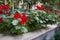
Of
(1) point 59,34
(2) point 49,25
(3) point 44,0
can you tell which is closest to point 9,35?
(2) point 49,25

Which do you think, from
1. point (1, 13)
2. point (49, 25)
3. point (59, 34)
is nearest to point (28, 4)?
point (49, 25)

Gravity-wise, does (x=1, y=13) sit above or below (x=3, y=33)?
above

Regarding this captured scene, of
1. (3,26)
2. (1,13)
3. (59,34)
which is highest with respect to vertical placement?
(1,13)

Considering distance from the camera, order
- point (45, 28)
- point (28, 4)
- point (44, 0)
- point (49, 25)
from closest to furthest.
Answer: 1. point (45, 28)
2. point (49, 25)
3. point (28, 4)
4. point (44, 0)

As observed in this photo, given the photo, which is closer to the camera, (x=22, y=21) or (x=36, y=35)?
(x=22, y=21)

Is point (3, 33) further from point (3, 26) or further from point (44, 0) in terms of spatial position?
point (44, 0)

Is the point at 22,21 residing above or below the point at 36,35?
above

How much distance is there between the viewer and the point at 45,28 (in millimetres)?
3078

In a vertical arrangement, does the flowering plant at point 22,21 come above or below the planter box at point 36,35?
above

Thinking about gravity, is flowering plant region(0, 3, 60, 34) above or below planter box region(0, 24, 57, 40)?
above

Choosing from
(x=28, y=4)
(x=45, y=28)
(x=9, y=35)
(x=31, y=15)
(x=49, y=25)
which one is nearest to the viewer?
(x=9, y=35)

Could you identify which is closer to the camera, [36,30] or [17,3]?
[36,30]

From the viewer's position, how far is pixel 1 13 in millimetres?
2457

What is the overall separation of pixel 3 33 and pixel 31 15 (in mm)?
577
